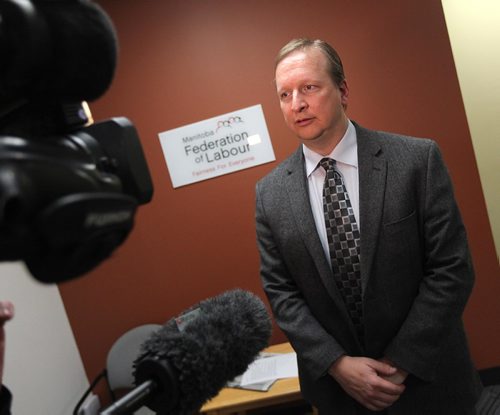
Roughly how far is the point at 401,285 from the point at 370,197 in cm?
32

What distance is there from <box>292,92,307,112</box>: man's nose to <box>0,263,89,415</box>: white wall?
1838 millimetres

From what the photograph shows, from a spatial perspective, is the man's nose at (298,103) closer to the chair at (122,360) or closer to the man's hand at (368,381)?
the man's hand at (368,381)

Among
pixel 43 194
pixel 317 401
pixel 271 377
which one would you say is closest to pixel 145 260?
pixel 271 377

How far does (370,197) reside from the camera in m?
1.72

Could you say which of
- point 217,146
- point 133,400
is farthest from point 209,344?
point 217,146

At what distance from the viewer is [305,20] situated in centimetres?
318

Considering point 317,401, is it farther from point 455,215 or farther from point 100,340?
point 100,340

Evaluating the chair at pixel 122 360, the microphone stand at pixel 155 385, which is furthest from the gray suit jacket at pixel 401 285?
the chair at pixel 122 360

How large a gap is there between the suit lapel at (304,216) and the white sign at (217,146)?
4.40 feet

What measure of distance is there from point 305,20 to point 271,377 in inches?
86.1

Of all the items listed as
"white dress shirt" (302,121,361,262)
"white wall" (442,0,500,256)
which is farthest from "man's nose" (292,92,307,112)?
"white wall" (442,0,500,256)

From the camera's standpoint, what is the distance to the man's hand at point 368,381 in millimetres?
1642

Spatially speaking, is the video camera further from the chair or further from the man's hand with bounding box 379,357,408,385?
the chair

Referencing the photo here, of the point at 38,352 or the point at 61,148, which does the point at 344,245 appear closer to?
the point at 61,148
